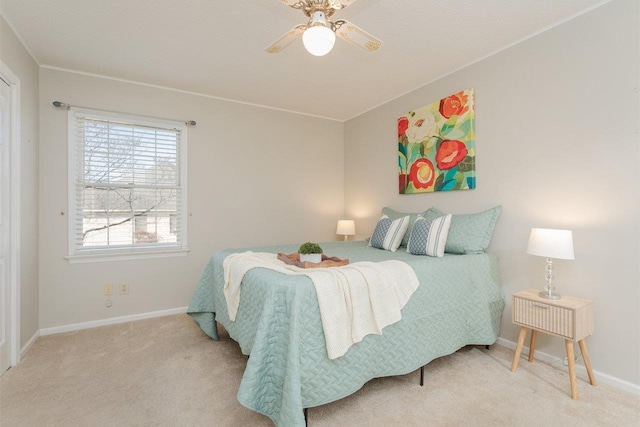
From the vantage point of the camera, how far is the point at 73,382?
82.0 inches

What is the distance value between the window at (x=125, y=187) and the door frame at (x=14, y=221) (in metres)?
0.68

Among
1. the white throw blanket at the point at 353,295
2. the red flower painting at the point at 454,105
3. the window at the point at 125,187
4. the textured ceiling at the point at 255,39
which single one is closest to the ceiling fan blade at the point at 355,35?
the textured ceiling at the point at 255,39

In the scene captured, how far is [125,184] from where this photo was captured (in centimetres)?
326

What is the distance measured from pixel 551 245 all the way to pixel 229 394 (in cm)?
225

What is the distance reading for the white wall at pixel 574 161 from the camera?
201cm

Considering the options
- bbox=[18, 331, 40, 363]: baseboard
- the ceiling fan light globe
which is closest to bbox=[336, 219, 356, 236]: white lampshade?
the ceiling fan light globe

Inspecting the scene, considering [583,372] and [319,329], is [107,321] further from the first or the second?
[583,372]

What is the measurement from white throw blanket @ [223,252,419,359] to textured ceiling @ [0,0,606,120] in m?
1.72

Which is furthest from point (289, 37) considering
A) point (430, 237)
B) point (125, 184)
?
point (125, 184)

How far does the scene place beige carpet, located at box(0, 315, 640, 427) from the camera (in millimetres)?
1713

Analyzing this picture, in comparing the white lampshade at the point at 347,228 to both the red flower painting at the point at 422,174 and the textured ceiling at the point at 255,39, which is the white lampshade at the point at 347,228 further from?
the textured ceiling at the point at 255,39

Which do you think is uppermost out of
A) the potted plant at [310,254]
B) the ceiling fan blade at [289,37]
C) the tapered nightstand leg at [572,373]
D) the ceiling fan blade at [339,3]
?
the ceiling fan blade at [339,3]

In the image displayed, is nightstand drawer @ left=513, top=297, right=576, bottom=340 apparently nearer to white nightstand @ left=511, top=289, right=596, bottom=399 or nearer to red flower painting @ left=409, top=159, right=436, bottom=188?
white nightstand @ left=511, top=289, right=596, bottom=399

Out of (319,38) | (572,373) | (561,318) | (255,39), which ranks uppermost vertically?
(255,39)
